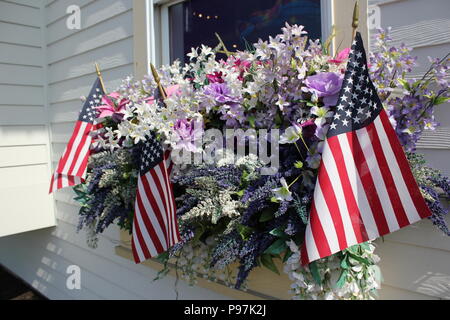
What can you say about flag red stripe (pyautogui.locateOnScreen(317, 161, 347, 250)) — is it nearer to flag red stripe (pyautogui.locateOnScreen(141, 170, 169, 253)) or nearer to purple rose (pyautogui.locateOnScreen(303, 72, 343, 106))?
purple rose (pyautogui.locateOnScreen(303, 72, 343, 106))

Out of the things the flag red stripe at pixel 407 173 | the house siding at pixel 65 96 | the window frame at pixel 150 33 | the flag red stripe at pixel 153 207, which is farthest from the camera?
the house siding at pixel 65 96

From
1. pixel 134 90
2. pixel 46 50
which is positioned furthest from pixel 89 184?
pixel 46 50

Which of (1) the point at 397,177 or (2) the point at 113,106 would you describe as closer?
(1) the point at 397,177

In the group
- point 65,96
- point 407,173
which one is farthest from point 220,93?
point 65,96

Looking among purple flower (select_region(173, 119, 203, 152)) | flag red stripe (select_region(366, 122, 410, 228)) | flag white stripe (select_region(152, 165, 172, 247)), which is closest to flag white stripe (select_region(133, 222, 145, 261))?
flag white stripe (select_region(152, 165, 172, 247))

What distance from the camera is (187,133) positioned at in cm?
145

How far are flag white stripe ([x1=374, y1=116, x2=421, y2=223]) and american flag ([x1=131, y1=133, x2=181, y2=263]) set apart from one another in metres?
0.77

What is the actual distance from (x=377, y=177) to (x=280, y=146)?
38 cm

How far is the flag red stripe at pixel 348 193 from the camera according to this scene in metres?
1.04

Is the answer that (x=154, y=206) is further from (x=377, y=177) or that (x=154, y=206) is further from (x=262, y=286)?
(x=377, y=177)

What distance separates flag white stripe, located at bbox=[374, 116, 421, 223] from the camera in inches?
40.1

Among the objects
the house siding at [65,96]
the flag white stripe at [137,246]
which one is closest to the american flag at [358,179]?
the flag white stripe at [137,246]

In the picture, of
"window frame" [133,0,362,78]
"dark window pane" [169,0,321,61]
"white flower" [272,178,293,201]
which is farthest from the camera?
"window frame" [133,0,362,78]

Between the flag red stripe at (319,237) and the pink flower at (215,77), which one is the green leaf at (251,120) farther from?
the flag red stripe at (319,237)
